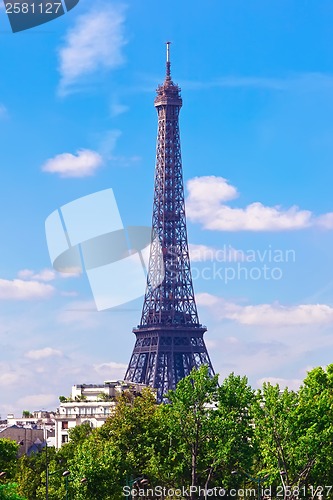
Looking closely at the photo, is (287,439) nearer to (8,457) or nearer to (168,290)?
(8,457)

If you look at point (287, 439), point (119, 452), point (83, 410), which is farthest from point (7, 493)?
point (83, 410)

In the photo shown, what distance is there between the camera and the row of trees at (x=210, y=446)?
77.7m

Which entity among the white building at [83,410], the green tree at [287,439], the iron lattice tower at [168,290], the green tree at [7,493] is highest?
the iron lattice tower at [168,290]

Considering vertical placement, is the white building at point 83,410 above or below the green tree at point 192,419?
above

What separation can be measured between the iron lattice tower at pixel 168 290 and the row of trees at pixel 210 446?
2680 inches

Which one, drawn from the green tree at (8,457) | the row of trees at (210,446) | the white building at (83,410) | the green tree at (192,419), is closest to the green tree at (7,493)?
the row of trees at (210,446)

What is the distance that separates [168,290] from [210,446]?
88133 millimetres

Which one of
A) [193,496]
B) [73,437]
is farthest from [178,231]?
[193,496]

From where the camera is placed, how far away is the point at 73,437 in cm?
10906

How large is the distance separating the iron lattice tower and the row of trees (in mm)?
68066

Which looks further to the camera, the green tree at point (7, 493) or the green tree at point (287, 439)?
the green tree at point (287, 439)

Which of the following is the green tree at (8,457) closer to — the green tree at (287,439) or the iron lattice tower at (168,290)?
the green tree at (287,439)

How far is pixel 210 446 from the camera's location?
82750 millimetres

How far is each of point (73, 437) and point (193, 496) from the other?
29.3 m
